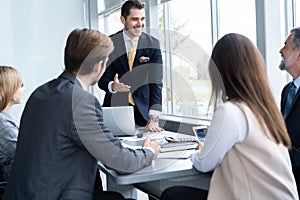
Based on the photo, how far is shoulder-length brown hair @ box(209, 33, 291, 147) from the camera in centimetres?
169

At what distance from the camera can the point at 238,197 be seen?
1.64m

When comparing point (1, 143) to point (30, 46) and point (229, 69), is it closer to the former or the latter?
point (229, 69)

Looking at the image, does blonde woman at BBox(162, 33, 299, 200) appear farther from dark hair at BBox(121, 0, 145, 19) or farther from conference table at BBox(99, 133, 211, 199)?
dark hair at BBox(121, 0, 145, 19)

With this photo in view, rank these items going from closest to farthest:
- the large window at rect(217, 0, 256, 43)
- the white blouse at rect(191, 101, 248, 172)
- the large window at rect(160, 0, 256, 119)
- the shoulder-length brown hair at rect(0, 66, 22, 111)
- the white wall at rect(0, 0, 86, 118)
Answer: the white blouse at rect(191, 101, 248, 172)
the shoulder-length brown hair at rect(0, 66, 22, 111)
the large window at rect(217, 0, 256, 43)
the large window at rect(160, 0, 256, 119)
the white wall at rect(0, 0, 86, 118)

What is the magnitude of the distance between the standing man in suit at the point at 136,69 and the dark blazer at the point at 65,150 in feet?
5.37

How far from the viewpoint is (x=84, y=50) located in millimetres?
1799

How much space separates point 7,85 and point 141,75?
4.25ft

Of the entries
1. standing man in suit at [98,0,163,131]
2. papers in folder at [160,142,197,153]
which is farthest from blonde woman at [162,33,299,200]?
standing man in suit at [98,0,163,131]

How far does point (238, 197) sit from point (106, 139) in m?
0.59

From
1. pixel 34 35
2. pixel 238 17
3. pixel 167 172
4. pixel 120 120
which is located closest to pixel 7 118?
pixel 120 120

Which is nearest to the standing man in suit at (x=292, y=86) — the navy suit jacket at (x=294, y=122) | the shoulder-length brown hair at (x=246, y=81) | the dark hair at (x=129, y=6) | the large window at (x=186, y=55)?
the navy suit jacket at (x=294, y=122)

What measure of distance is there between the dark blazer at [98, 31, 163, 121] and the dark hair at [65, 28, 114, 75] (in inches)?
61.5

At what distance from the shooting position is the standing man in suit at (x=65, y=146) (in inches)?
66.2

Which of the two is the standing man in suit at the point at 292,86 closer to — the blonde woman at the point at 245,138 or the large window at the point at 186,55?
the blonde woman at the point at 245,138
